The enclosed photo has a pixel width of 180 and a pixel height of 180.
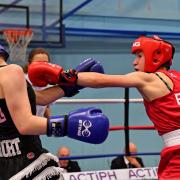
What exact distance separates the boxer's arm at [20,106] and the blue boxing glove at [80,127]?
42mm

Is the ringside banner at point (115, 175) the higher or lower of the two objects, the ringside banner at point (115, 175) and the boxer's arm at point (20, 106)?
the lower

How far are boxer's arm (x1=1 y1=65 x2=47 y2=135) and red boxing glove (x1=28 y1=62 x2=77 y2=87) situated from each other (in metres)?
0.48

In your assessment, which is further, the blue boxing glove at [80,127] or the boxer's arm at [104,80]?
the boxer's arm at [104,80]

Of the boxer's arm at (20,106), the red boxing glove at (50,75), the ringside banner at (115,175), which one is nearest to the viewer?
the boxer's arm at (20,106)

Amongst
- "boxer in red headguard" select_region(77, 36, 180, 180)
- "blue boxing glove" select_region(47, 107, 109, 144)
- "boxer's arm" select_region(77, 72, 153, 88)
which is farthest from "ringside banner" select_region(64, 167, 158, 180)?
"blue boxing glove" select_region(47, 107, 109, 144)

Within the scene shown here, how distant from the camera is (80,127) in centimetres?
186

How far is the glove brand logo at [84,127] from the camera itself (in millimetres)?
1856

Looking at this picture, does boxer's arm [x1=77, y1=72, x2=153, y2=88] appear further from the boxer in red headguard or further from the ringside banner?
the ringside banner

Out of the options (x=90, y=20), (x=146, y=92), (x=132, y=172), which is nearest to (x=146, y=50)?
(x=146, y=92)

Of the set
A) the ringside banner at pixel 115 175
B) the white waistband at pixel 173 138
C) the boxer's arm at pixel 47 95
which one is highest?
the boxer's arm at pixel 47 95

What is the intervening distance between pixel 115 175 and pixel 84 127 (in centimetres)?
196

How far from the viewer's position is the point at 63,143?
20.5ft

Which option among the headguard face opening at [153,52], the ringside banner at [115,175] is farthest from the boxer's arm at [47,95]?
the ringside banner at [115,175]

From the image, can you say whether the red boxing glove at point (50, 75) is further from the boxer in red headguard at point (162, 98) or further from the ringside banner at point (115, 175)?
the ringside banner at point (115, 175)
